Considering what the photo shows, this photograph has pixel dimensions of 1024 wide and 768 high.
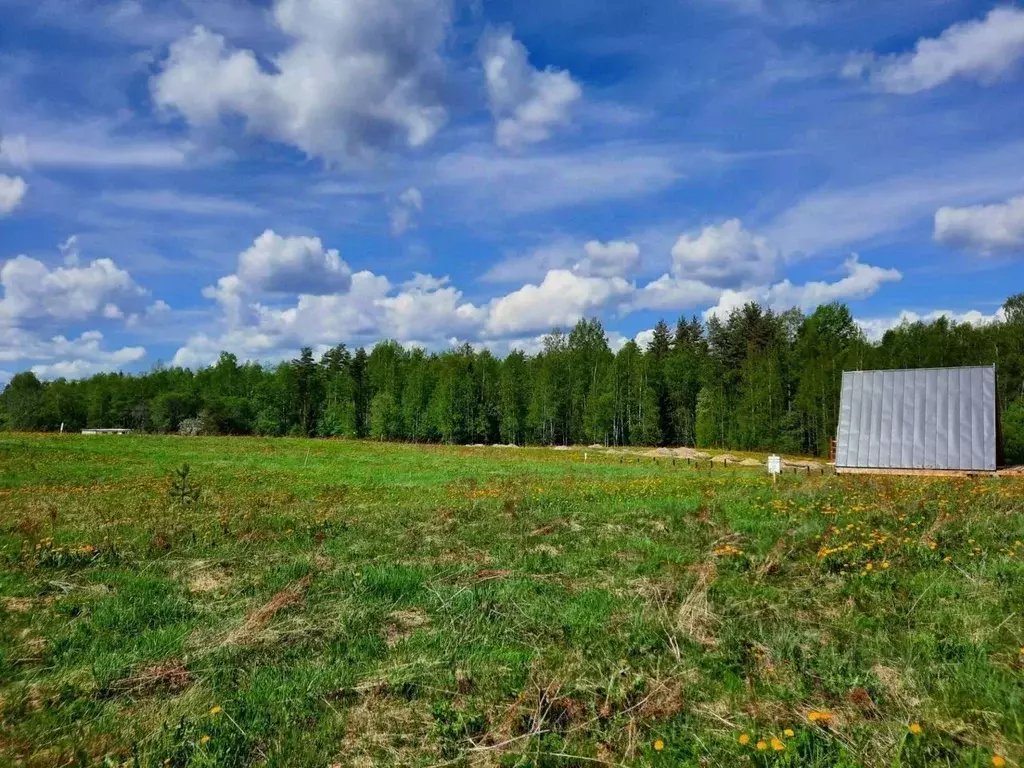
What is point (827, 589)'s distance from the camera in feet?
25.5

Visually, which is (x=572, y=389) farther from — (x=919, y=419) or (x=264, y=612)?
(x=264, y=612)

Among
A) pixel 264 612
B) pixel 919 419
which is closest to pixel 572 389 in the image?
pixel 919 419

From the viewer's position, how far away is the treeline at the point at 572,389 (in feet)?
177

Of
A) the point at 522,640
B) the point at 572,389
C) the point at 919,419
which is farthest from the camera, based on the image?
the point at 572,389

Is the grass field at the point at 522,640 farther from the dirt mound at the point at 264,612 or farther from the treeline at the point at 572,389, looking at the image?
the treeline at the point at 572,389

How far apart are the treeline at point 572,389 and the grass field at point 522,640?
47.1 m

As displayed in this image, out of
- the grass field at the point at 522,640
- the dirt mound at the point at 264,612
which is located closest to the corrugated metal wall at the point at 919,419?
the grass field at the point at 522,640

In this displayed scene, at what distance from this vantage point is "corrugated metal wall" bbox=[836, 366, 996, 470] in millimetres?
24938

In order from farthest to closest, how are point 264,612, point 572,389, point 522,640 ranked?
point 572,389
point 264,612
point 522,640

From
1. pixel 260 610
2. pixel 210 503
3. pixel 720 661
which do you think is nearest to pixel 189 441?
pixel 210 503

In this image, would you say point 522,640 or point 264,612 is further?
point 264,612

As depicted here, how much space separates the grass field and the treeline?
47126mm

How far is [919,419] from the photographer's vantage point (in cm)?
2627

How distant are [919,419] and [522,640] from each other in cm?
2637
